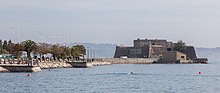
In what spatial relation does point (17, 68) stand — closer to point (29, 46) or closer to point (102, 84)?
point (102, 84)

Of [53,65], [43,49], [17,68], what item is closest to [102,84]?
[17,68]

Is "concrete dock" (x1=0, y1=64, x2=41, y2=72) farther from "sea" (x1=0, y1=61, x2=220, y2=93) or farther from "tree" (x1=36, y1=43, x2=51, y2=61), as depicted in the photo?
"tree" (x1=36, y1=43, x2=51, y2=61)

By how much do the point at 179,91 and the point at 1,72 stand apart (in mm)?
50341

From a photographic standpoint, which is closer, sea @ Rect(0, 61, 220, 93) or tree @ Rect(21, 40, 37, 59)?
sea @ Rect(0, 61, 220, 93)

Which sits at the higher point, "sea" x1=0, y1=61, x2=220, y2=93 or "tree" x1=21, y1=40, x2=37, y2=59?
"tree" x1=21, y1=40, x2=37, y2=59

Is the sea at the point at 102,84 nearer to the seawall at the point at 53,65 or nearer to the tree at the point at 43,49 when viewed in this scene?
the seawall at the point at 53,65

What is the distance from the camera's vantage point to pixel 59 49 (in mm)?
182500

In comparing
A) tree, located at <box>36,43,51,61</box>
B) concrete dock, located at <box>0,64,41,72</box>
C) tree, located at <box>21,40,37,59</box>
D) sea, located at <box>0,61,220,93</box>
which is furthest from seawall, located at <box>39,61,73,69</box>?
sea, located at <box>0,61,220,93</box>

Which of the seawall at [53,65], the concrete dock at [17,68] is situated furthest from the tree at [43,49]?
the concrete dock at [17,68]

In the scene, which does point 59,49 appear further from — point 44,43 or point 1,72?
point 1,72

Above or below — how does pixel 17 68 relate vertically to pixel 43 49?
below

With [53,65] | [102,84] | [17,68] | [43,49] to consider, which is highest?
[43,49]

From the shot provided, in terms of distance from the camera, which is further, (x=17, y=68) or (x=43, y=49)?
(x=43, y=49)

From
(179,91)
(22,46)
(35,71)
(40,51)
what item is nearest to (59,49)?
(40,51)
